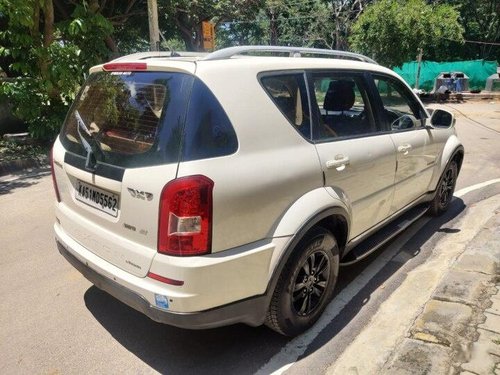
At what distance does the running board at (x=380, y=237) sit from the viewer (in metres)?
3.46

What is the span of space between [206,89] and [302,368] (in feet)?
5.75

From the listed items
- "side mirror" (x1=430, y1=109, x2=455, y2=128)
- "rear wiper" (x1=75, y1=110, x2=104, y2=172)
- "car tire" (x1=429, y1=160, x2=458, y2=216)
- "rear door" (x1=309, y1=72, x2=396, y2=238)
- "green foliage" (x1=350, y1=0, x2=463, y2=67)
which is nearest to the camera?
"rear wiper" (x1=75, y1=110, x2=104, y2=172)

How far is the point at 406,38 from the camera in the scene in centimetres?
2216

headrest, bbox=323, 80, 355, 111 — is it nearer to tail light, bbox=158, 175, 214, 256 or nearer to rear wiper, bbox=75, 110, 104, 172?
tail light, bbox=158, 175, 214, 256

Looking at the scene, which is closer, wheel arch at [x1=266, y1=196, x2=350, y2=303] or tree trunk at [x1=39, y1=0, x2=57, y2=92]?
wheel arch at [x1=266, y1=196, x2=350, y2=303]

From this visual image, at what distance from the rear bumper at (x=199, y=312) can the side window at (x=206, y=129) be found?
2.71ft

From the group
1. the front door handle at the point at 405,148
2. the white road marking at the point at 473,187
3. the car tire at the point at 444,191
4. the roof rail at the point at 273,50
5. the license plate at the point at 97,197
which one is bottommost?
the white road marking at the point at 473,187

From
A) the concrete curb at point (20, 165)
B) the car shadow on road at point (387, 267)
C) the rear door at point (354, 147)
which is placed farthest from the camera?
the concrete curb at point (20, 165)

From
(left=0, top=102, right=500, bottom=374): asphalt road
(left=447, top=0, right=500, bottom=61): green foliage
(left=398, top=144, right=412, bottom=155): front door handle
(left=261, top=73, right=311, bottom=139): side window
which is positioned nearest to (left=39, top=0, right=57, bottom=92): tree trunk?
(left=0, top=102, right=500, bottom=374): asphalt road

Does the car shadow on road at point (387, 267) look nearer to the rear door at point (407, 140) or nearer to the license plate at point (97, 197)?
the rear door at point (407, 140)

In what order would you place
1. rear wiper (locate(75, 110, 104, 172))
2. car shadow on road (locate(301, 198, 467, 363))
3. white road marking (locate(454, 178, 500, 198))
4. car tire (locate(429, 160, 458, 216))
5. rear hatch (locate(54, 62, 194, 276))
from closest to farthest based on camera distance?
rear hatch (locate(54, 62, 194, 276)) < rear wiper (locate(75, 110, 104, 172)) < car shadow on road (locate(301, 198, 467, 363)) < car tire (locate(429, 160, 458, 216)) < white road marking (locate(454, 178, 500, 198))

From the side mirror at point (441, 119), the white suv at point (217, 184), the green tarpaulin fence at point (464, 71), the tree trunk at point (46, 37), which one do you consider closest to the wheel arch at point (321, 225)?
the white suv at point (217, 184)

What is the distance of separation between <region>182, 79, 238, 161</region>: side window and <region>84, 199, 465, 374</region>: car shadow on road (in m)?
1.33

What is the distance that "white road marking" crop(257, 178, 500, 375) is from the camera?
9.01 ft
